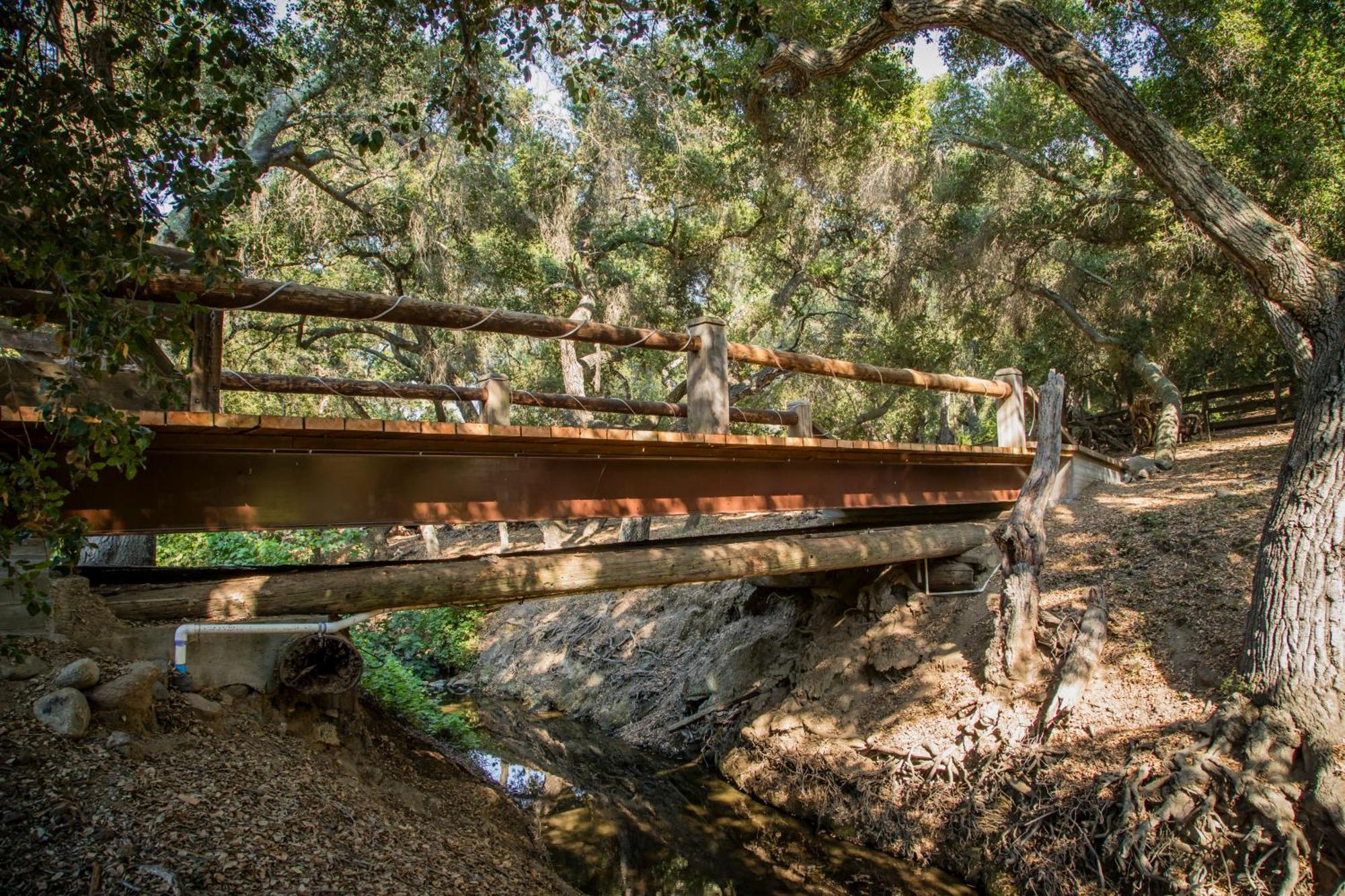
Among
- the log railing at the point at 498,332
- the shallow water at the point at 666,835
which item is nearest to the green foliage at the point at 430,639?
the shallow water at the point at 666,835

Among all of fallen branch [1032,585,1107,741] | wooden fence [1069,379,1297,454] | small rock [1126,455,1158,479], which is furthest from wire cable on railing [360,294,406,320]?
wooden fence [1069,379,1297,454]

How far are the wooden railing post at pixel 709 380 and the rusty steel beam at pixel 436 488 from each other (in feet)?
0.94

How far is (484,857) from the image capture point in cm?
468

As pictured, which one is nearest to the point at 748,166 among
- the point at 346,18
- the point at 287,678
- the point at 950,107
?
the point at 346,18

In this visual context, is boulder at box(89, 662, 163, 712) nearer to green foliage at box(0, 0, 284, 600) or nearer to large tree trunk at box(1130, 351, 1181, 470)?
green foliage at box(0, 0, 284, 600)

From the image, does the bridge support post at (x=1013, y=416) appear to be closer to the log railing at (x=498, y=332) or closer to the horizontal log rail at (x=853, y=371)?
the log railing at (x=498, y=332)

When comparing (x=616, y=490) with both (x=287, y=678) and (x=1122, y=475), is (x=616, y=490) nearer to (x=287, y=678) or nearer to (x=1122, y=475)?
(x=287, y=678)

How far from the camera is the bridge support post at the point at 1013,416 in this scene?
386 inches

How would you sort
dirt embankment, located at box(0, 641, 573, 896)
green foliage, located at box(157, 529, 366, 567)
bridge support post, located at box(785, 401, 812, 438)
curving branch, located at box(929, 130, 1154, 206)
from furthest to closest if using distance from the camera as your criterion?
curving branch, located at box(929, 130, 1154, 206) → green foliage, located at box(157, 529, 366, 567) → bridge support post, located at box(785, 401, 812, 438) → dirt embankment, located at box(0, 641, 573, 896)

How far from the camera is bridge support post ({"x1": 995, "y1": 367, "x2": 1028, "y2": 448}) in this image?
9.80 metres

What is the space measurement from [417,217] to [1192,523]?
11.1 metres

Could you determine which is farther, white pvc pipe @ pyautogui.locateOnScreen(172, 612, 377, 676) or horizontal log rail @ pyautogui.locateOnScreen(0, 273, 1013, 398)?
white pvc pipe @ pyautogui.locateOnScreen(172, 612, 377, 676)

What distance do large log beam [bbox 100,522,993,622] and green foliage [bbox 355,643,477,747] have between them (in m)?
3.21

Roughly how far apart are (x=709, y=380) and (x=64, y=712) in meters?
4.62
